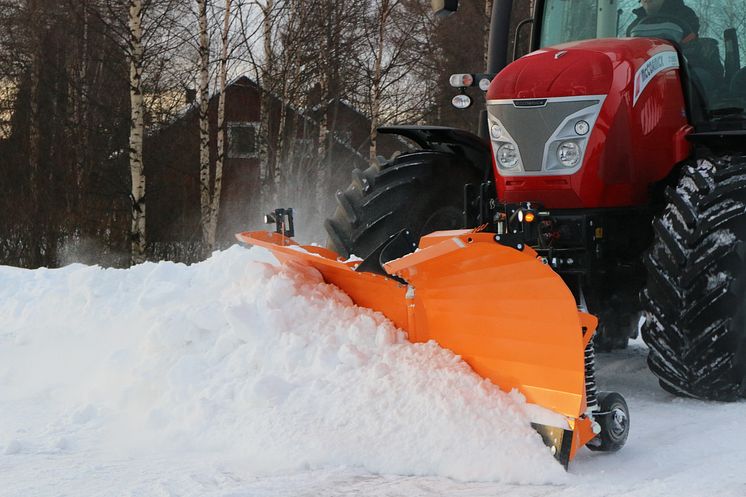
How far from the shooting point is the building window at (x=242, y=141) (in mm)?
21656

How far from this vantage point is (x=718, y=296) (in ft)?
13.2

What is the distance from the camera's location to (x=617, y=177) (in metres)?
4.54

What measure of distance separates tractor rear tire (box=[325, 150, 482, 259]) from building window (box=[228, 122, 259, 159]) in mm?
16625

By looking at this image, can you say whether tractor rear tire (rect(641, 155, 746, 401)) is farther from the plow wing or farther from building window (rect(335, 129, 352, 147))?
building window (rect(335, 129, 352, 147))

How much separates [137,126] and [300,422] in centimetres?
1120

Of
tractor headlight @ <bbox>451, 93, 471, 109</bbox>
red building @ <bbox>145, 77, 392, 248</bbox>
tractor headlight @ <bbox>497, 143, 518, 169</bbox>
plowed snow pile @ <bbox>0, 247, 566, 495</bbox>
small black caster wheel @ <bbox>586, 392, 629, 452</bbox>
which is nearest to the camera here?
plowed snow pile @ <bbox>0, 247, 566, 495</bbox>

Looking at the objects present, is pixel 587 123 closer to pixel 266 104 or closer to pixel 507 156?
→ pixel 507 156

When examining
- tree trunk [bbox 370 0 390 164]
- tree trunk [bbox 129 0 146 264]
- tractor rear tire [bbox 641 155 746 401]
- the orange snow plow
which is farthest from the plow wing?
tree trunk [bbox 370 0 390 164]

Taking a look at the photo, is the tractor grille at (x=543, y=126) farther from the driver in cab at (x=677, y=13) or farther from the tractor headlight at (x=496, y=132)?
the driver in cab at (x=677, y=13)

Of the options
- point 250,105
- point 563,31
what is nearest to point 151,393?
point 563,31

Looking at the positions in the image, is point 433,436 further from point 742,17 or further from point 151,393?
point 742,17

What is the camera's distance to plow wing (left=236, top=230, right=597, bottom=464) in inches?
134

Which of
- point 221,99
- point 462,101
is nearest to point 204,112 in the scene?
point 221,99

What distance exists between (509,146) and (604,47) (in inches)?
26.8
